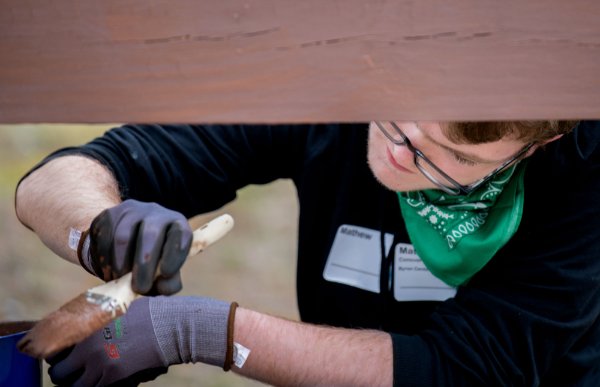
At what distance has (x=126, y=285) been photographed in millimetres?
1072

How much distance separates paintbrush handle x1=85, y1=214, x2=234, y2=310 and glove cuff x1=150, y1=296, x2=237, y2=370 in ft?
0.93

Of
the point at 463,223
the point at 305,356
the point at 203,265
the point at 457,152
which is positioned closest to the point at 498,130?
the point at 457,152

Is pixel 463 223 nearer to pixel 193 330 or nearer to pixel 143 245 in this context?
pixel 193 330

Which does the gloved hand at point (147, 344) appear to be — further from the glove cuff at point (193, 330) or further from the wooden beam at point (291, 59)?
the wooden beam at point (291, 59)

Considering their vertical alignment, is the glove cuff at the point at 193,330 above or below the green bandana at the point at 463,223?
below

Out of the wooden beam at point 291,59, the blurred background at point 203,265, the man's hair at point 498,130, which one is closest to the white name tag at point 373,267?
the man's hair at point 498,130

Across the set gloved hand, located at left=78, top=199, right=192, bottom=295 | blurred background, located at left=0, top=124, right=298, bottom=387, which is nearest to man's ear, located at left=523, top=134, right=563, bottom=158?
gloved hand, located at left=78, top=199, right=192, bottom=295

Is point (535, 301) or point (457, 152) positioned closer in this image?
point (457, 152)

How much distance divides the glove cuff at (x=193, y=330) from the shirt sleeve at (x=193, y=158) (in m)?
0.33

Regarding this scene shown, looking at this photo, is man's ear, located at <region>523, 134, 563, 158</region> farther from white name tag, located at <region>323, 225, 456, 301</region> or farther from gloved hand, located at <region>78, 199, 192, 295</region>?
gloved hand, located at <region>78, 199, 192, 295</region>

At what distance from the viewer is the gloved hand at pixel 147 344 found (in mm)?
1373

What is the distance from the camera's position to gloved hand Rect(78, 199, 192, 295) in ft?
3.55

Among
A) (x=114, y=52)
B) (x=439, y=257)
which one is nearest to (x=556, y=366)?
(x=439, y=257)

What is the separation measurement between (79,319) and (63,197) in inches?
23.1
